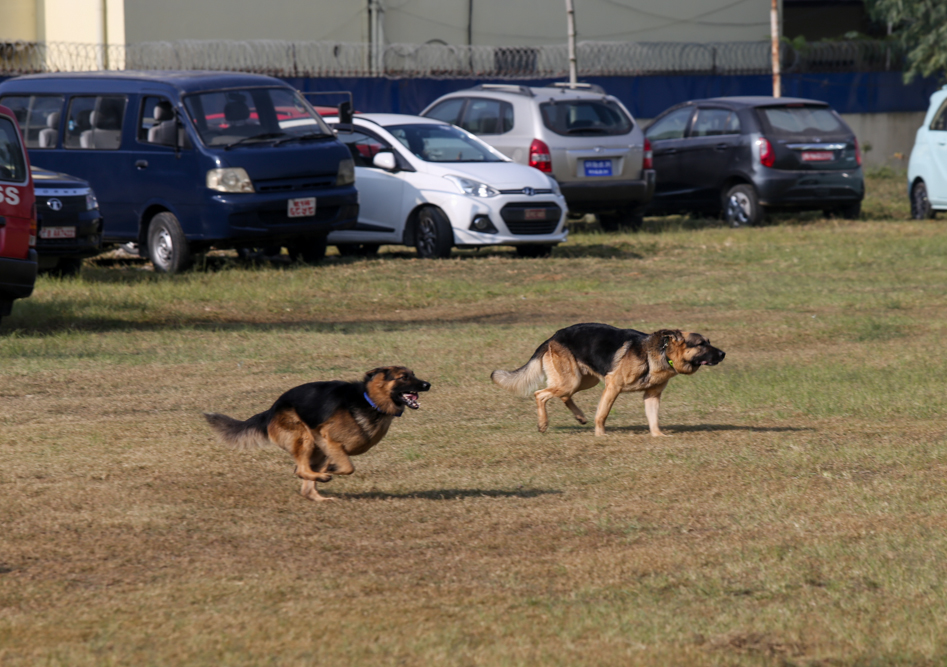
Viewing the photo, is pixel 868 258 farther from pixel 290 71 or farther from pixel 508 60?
pixel 508 60

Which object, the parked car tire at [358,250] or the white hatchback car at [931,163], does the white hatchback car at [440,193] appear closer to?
the parked car tire at [358,250]

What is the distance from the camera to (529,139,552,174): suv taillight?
1611cm

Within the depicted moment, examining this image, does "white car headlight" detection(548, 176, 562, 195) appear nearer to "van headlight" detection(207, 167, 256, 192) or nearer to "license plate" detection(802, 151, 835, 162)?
"van headlight" detection(207, 167, 256, 192)

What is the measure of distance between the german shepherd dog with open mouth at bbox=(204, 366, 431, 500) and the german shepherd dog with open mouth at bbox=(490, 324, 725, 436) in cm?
176

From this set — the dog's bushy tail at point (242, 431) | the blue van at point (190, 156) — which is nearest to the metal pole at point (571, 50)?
the blue van at point (190, 156)

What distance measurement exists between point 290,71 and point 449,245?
10107 millimetres

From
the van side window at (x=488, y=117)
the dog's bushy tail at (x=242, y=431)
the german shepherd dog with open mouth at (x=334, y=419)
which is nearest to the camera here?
the german shepherd dog with open mouth at (x=334, y=419)

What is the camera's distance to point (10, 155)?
10.3 metres

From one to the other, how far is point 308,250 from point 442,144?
210cm

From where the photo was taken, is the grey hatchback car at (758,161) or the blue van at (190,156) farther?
the grey hatchback car at (758,161)

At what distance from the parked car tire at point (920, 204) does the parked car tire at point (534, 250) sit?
6296mm

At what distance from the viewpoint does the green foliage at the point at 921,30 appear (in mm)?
26641

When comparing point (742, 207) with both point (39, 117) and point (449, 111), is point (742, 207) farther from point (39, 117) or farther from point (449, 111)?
point (39, 117)

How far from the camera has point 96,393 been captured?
8.09m
